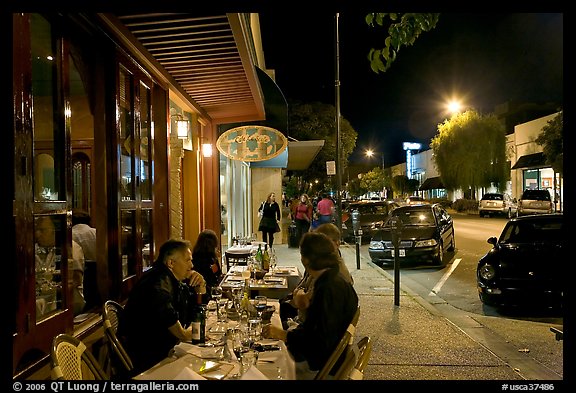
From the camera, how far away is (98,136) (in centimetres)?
545

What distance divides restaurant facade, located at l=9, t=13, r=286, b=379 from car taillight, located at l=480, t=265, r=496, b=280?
4.92m

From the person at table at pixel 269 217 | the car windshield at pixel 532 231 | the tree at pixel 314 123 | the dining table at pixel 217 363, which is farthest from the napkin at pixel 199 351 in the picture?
the tree at pixel 314 123

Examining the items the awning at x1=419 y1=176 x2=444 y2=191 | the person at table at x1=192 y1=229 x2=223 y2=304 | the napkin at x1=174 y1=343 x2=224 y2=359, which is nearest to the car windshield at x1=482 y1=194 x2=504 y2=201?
the awning at x1=419 y1=176 x2=444 y2=191

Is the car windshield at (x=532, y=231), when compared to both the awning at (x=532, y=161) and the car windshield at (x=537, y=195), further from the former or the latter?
the awning at (x=532, y=161)

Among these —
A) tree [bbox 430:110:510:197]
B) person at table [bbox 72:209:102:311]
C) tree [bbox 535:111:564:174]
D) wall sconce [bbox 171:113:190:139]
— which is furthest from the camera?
tree [bbox 430:110:510:197]

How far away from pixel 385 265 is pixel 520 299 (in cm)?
660

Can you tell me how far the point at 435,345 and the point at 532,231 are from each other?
399cm

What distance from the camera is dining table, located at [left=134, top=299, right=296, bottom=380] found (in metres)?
3.21

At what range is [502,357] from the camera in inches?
241

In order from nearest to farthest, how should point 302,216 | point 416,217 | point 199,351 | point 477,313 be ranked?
point 199,351 → point 477,313 → point 416,217 → point 302,216

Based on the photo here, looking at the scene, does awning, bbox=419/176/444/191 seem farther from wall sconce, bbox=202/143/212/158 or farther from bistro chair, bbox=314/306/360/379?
bistro chair, bbox=314/306/360/379

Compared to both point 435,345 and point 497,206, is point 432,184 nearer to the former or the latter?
point 497,206

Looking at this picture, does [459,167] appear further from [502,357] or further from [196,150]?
[502,357]

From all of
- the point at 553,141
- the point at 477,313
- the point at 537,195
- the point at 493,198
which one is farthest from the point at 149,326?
the point at 493,198
